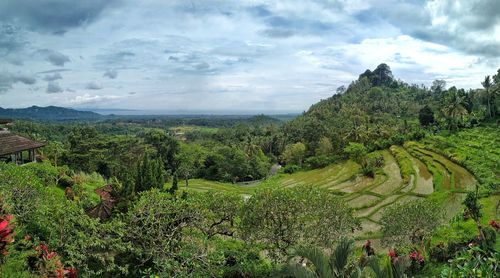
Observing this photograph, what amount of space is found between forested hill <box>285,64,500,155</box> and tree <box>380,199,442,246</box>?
1623 inches

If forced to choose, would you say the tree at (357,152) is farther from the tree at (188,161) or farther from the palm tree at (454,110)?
the tree at (188,161)

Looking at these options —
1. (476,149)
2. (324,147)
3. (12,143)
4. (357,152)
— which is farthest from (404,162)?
(12,143)

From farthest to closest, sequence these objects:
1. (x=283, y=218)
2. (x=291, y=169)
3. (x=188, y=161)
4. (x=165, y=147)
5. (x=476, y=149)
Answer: (x=165, y=147)
(x=188, y=161)
(x=291, y=169)
(x=476, y=149)
(x=283, y=218)

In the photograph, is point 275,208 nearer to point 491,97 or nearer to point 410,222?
point 410,222

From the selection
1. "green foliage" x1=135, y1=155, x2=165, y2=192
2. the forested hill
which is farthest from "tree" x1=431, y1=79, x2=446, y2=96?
"green foliage" x1=135, y1=155, x2=165, y2=192

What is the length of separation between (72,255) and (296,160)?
6041 centimetres

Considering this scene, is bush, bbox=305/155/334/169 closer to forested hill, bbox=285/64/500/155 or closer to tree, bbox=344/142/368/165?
tree, bbox=344/142/368/165

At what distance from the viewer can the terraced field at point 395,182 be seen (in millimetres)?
31009

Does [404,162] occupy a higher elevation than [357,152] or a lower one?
lower

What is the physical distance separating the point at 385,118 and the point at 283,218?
230ft

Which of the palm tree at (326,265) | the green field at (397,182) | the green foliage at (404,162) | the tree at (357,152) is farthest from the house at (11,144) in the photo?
the tree at (357,152)

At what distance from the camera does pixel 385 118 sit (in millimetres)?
76938

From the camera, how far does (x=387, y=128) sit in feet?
207

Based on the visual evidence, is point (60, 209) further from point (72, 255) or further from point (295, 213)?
point (295, 213)
